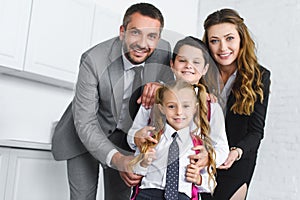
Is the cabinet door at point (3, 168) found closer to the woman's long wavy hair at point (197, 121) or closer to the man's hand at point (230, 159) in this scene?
the woman's long wavy hair at point (197, 121)

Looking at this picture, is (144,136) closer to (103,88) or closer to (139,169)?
(139,169)

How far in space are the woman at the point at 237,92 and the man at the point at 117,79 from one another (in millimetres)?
231

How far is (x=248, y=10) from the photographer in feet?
9.57

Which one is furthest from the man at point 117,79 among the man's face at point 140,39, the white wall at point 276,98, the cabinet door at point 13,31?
the white wall at point 276,98

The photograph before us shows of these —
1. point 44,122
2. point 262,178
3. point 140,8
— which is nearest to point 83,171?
point 140,8

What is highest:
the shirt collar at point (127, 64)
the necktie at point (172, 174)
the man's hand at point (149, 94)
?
the shirt collar at point (127, 64)

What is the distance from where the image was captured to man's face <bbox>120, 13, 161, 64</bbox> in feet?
3.52

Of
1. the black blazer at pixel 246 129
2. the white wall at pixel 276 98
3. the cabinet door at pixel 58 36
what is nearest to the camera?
the black blazer at pixel 246 129

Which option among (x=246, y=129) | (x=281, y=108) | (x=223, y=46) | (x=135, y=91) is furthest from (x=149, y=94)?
(x=281, y=108)

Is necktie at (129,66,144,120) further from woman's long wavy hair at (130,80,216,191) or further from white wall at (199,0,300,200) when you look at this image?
white wall at (199,0,300,200)

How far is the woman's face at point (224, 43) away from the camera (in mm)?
1260

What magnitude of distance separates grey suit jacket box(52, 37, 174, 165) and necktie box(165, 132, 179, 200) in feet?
0.57

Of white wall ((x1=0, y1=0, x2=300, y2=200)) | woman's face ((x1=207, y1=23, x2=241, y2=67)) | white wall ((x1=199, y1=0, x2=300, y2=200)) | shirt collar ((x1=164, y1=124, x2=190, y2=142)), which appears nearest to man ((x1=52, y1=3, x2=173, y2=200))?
shirt collar ((x1=164, y1=124, x2=190, y2=142))

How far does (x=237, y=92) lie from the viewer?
51.6 inches
